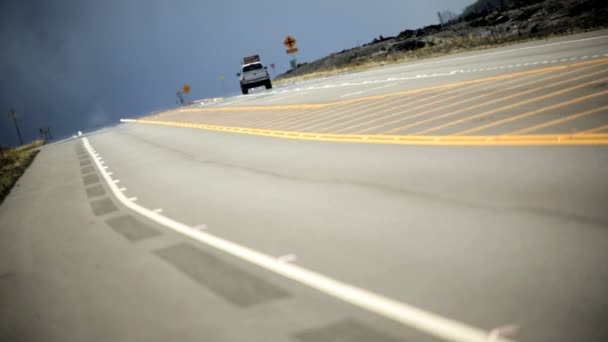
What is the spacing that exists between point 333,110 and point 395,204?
36.4 ft

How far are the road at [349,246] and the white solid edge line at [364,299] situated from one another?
0.05 ft

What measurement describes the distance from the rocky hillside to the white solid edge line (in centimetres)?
2495

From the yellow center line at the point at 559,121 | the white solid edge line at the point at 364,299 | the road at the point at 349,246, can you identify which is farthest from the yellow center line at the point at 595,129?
the white solid edge line at the point at 364,299

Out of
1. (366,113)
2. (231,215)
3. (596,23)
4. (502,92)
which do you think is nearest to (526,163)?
(231,215)

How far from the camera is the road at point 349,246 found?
3475 mm

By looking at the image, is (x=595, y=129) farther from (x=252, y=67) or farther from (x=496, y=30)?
(x=496, y=30)

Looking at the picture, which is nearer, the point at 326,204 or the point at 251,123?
the point at 326,204

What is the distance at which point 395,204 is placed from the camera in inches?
238

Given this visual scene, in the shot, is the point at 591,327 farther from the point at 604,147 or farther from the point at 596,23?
the point at 596,23

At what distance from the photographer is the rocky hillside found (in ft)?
101

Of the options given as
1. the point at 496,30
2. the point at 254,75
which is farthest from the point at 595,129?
the point at 496,30

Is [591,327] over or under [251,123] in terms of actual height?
under

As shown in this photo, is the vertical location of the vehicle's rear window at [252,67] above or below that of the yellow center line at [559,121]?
above

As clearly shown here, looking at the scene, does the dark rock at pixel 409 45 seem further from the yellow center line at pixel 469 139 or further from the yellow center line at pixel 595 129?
the yellow center line at pixel 595 129
